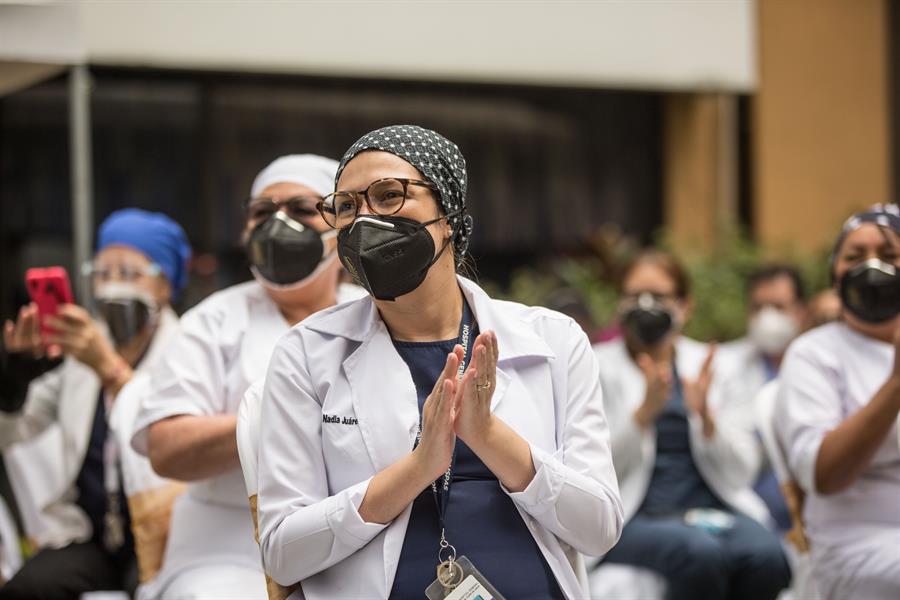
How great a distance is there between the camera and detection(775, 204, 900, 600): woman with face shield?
3.67m

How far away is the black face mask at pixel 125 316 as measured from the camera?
428 cm

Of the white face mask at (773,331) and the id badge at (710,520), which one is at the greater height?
the white face mask at (773,331)

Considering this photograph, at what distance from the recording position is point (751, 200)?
10.1 meters

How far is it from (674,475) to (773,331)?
1.76 m

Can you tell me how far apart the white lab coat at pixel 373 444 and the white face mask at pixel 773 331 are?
3.66m

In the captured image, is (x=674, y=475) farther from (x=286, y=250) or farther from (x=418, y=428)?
(x=418, y=428)

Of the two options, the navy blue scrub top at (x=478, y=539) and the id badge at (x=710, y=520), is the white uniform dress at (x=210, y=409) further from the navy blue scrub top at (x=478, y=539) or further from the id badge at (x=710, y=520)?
the id badge at (x=710, y=520)

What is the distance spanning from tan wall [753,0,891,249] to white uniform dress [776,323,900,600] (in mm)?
6164

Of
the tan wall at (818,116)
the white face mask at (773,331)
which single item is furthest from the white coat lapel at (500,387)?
the tan wall at (818,116)

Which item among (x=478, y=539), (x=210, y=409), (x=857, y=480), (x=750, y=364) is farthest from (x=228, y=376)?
(x=750, y=364)

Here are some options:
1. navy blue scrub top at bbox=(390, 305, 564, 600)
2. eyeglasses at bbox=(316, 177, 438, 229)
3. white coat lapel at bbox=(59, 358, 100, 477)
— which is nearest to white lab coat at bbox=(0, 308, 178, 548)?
white coat lapel at bbox=(59, 358, 100, 477)

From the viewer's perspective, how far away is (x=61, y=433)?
4555 millimetres

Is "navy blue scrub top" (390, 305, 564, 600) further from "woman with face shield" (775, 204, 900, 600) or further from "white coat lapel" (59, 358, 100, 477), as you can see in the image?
"white coat lapel" (59, 358, 100, 477)

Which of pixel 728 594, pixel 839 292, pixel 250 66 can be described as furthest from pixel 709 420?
pixel 250 66
